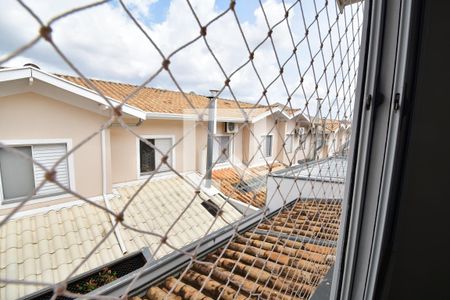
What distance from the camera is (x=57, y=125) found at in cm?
219

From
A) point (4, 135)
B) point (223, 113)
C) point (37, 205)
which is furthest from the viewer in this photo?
point (223, 113)

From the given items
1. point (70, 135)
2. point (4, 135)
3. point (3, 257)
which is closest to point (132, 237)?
point (3, 257)

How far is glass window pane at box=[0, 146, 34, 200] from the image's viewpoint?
1972mm

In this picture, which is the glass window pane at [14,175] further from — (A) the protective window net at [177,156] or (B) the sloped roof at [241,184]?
(B) the sloped roof at [241,184]

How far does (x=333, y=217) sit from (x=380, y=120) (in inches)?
41.1

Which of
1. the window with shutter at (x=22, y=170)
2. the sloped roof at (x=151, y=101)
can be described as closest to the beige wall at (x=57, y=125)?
the window with shutter at (x=22, y=170)

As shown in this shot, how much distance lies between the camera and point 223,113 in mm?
4047

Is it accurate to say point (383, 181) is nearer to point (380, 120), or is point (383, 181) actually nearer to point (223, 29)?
point (380, 120)

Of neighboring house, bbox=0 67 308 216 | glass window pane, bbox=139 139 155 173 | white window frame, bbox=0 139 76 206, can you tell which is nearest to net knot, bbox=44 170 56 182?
neighboring house, bbox=0 67 308 216

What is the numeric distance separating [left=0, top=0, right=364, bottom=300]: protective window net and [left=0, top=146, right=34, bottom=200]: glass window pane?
1 cm

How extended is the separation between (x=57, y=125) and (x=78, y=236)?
3.41 ft

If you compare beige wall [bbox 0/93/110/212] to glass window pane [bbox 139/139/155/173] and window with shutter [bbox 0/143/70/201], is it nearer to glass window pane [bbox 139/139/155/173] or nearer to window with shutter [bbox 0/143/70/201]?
window with shutter [bbox 0/143/70/201]

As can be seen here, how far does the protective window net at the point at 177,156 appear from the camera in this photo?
0.39m

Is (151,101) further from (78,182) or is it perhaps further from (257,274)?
(257,274)
